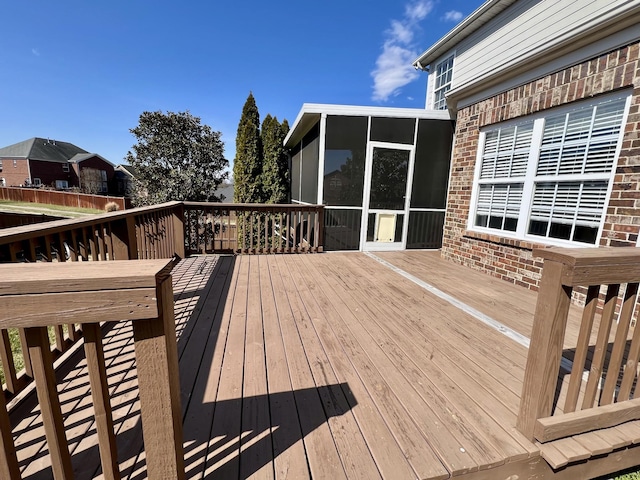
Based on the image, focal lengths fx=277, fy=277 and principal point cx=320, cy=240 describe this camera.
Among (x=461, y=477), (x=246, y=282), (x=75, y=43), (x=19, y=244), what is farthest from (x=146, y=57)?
(x=461, y=477)

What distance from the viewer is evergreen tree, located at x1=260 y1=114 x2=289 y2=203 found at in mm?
10039

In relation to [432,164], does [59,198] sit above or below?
below

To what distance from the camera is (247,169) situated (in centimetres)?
985

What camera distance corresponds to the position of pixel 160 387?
79 centimetres

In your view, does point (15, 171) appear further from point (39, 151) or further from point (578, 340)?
point (578, 340)

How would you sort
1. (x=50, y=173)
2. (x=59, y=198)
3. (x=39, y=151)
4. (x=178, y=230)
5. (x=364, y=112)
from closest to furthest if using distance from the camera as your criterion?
1. (x=178, y=230)
2. (x=364, y=112)
3. (x=59, y=198)
4. (x=39, y=151)
5. (x=50, y=173)

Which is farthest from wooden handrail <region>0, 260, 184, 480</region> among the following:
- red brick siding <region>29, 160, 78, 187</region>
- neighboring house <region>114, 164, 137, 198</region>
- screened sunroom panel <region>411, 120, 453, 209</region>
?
neighboring house <region>114, 164, 137, 198</region>

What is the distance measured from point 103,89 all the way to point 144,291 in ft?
60.6

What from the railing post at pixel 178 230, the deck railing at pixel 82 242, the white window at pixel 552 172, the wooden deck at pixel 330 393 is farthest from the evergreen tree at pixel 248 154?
the white window at pixel 552 172

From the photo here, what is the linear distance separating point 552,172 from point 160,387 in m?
4.15

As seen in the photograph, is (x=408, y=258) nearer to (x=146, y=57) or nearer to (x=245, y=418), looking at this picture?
(x=245, y=418)

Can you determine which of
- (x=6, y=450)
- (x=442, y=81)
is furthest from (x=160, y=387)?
(x=442, y=81)

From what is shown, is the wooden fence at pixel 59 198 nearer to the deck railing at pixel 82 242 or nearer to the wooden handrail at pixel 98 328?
the deck railing at pixel 82 242

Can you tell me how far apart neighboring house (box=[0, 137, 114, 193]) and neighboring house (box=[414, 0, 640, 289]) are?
3463 centimetres
